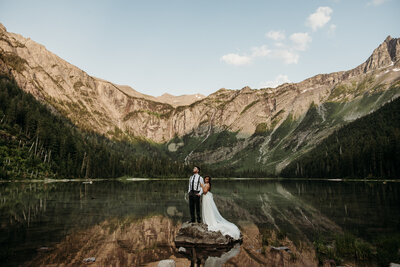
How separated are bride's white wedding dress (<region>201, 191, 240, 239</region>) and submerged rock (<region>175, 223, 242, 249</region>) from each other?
412 mm

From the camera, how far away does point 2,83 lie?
166m

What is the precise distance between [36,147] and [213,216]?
12266 centimetres

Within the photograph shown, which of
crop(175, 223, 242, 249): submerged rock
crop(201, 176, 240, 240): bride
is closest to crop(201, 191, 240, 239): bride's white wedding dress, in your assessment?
crop(201, 176, 240, 240): bride

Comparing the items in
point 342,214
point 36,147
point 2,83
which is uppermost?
point 2,83

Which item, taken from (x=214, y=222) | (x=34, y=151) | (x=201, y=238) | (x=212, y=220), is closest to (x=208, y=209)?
(x=212, y=220)

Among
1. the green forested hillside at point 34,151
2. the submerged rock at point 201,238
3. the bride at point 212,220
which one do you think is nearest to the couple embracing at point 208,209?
the bride at point 212,220

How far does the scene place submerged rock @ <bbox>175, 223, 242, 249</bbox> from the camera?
17906 mm

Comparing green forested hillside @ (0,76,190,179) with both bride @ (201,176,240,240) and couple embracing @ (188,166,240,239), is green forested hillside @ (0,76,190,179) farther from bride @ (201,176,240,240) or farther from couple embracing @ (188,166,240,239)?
bride @ (201,176,240,240)

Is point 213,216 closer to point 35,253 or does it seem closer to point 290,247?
point 290,247

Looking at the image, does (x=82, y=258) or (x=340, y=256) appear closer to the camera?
(x=82, y=258)

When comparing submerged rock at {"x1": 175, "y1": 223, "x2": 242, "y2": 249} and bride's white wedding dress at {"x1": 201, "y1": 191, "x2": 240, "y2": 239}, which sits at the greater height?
bride's white wedding dress at {"x1": 201, "y1": 191, "x2": 240, "y2": 239}

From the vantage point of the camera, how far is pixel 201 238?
730 inches

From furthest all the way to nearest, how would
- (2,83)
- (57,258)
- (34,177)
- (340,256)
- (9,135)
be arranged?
(2,83) < (9,135) < (34,177) < (340,256) < (57,258)

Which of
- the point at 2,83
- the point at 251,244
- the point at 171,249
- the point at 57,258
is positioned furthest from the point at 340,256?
the point at 2,83
